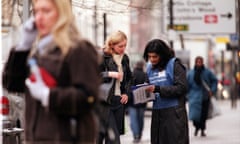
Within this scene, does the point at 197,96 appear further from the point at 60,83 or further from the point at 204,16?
the point at 60,83

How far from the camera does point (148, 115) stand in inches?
1251

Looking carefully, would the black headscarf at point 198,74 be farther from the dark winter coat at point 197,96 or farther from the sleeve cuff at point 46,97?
the sleeve cuff at point 46,97

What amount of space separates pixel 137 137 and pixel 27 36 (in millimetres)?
14044

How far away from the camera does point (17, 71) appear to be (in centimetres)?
541

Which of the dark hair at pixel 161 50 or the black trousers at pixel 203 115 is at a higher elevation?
the dark hair at pixel 161 50

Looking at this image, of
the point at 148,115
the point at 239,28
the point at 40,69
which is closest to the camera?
the point at 40,69

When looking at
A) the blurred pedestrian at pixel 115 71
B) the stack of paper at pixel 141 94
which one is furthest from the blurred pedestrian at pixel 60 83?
the blurred pedestrian at pixel 115 71

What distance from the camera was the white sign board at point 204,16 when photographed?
29.9 m

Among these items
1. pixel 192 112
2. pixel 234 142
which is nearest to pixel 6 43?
pixel 192 112

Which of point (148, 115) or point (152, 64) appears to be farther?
point (148, 115)

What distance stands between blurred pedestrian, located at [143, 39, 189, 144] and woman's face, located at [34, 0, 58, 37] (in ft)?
15.6

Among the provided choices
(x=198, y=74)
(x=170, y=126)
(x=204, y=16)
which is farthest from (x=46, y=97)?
(x=204, y=16)

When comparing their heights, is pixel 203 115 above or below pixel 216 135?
above

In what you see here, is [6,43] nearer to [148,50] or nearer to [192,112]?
[192,112]
